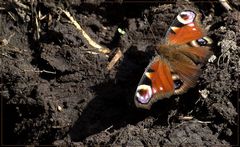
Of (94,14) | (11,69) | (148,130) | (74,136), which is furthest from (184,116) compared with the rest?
(11,69)

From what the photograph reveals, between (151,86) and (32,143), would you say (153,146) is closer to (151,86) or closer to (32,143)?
(151,86)

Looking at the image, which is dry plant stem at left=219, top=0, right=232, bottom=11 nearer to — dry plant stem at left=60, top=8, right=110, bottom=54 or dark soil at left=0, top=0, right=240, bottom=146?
dark soil at left=0, top=0, right=240, bottom=146

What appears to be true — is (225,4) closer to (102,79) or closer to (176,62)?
(176,62)

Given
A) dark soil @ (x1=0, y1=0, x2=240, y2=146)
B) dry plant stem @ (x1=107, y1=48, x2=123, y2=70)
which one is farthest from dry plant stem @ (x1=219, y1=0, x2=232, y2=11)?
dry plant stem @ (x1=107, y1=48, x2=123, y2=70)

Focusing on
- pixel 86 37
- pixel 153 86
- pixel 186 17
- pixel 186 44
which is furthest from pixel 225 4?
pixel 86 37

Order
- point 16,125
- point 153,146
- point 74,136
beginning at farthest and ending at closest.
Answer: point 16,125
point 74,136
point 153,146

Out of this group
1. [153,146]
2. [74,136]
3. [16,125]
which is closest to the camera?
[153,146]

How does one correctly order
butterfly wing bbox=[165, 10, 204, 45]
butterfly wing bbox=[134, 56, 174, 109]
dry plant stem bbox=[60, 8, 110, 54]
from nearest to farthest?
butterfly wing bbox=[134, 56, 174, 109]
butterfly wing bbox=[165, 10, 204, 45]
dry plant stem bbox=[60, 8, 110, 54]

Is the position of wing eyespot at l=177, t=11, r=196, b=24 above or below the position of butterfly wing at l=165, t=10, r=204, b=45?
above
